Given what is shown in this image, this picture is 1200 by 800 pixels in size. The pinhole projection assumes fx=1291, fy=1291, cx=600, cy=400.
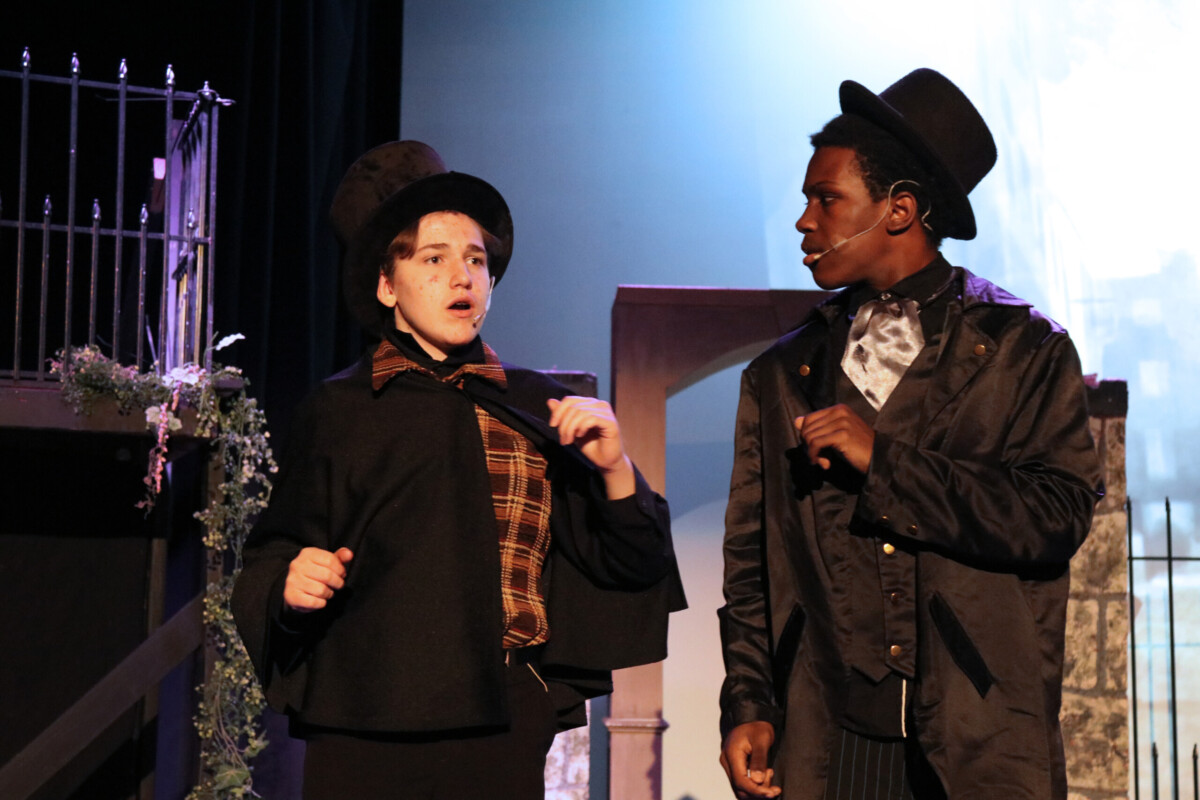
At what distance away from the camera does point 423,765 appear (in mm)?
2014

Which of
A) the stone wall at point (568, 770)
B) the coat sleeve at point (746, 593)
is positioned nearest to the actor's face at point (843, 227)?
the coat sleeve at point (746, 593)

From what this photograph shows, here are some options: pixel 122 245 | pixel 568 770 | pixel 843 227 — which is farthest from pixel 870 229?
pixel 122 245

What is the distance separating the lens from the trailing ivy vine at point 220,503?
4.27 meters

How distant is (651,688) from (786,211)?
410 cm

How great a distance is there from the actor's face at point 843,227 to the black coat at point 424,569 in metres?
0.52

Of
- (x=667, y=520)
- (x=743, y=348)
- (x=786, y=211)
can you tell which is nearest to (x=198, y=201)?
(x=743, y=348)

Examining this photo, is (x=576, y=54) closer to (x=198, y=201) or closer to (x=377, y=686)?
(x=198, y=201)

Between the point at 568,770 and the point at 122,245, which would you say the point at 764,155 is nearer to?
the point at 122,245

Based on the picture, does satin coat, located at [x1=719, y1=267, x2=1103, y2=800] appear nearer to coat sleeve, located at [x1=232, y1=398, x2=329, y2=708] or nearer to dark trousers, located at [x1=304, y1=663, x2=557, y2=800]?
dark trousers, located at [x1=304, y1=663, x2=557, y2=800]

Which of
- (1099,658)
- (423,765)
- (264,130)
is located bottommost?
(1099,658)

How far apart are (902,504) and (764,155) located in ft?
22.0

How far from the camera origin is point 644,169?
8.30m

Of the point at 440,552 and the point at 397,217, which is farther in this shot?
the point at 397,217

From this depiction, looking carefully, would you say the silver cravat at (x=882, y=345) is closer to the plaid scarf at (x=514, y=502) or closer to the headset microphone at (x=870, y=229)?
the headset microphone at (x=870, y=229)
